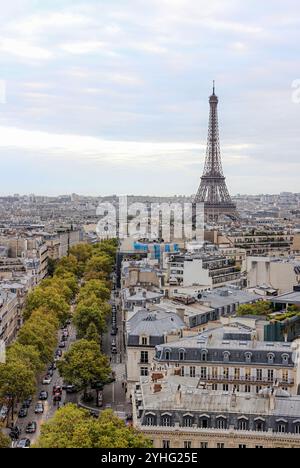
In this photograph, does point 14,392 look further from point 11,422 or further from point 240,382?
point 240,382

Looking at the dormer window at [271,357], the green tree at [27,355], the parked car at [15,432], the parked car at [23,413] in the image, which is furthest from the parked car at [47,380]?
the dormer window at [271,357]

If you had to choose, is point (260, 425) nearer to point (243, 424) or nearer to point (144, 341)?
point (243, 424)

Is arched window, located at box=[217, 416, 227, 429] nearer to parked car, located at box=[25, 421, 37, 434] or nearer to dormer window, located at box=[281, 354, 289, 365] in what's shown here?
dormer window, located at box=[281, 354, 289, 365]

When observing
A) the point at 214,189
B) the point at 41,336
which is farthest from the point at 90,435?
the point at 214,189

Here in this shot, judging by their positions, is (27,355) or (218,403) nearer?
(218,403)

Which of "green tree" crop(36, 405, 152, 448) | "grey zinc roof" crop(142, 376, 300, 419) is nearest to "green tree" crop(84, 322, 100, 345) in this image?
"grey zinc roof" crop(142, 376, 300, 419)

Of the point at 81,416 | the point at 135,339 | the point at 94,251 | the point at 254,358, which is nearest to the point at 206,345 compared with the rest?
the point at 254,358
